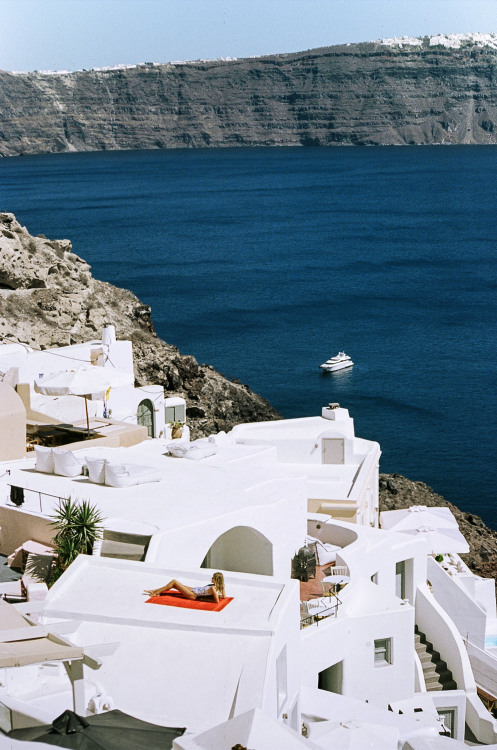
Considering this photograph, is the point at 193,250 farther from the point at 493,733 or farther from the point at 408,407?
the point at 493,733

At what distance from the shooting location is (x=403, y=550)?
642 inches

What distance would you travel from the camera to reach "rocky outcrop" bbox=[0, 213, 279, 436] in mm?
32406

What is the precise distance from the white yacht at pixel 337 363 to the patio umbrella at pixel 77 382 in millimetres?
34847

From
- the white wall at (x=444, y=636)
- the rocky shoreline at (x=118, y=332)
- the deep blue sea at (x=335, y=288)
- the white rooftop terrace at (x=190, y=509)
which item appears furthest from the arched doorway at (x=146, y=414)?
the deep blue sea at (x=335, y=288)

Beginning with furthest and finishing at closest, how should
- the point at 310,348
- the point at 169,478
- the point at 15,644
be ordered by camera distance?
the point at 310,348, the point at 169,478, the point at 15,644

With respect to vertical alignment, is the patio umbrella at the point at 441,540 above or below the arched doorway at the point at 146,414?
below

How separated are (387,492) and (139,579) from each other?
20.3 m

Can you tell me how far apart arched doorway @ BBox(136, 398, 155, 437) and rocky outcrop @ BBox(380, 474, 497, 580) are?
363 inches

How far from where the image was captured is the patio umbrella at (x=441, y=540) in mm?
20891

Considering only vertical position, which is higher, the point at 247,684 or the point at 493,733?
the point at 247,684

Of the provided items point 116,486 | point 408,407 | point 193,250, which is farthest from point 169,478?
point 193,250

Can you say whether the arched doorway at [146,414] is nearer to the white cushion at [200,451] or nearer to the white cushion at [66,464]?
the white cushion at [200,451]

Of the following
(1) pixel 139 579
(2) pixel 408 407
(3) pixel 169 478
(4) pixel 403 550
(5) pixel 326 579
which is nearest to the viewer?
(1) pixel 139 579

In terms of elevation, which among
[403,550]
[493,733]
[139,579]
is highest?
[139,579]
